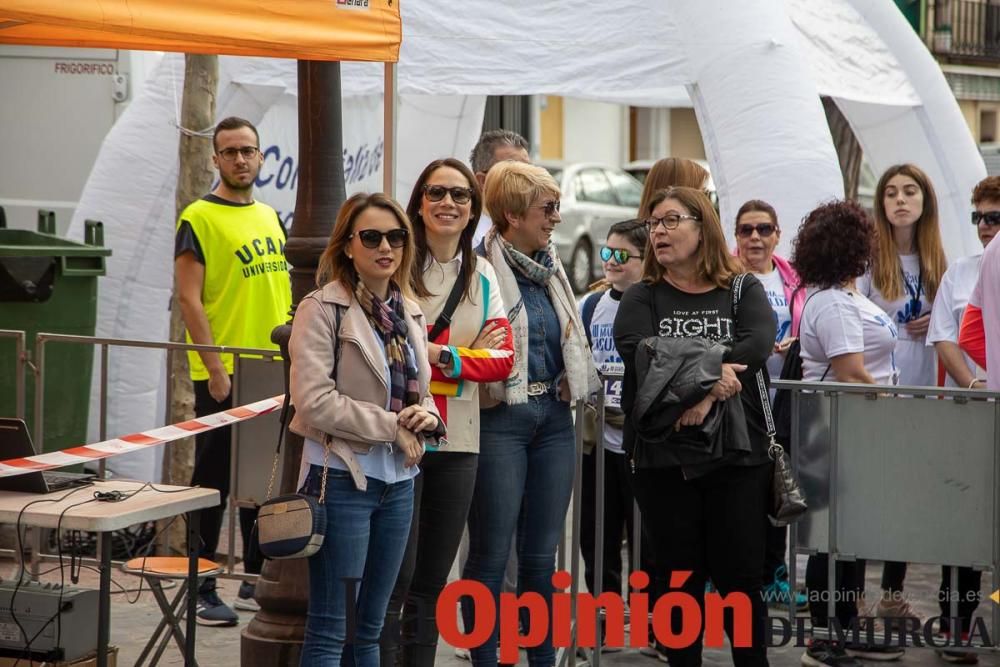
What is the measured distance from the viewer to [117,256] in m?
8.98

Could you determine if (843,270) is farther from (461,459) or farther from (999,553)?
(461,459)

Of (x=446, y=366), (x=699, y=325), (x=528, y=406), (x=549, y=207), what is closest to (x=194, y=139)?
(x=549, y=207)

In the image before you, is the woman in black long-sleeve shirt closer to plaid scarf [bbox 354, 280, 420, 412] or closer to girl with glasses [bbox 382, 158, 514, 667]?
girl with glasses [bbox 382, 158, 514, 667]

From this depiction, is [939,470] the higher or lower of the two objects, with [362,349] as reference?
lower

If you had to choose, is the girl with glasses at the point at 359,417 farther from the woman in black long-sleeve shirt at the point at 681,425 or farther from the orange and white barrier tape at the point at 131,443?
the orange and white barrier tape at the point at 131,443

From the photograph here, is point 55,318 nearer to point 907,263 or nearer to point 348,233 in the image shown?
point 348,233

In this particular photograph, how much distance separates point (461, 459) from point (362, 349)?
0.65 meters

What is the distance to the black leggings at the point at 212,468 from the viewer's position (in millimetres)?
6637

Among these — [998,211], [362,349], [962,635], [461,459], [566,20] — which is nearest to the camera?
[362,349]

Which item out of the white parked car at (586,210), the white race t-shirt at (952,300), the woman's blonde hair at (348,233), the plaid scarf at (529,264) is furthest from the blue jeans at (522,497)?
the white parked car at (586,210)

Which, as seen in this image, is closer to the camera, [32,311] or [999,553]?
[999,553]

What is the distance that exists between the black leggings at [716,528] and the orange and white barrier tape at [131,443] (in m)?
1.48

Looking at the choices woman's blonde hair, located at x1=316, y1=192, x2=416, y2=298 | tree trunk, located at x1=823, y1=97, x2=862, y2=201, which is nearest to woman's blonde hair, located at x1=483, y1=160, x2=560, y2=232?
woman's blonde hair, located at x1=316, y1=192, x2=416, y2=298

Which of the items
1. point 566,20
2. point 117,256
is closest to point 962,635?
point 566,20
